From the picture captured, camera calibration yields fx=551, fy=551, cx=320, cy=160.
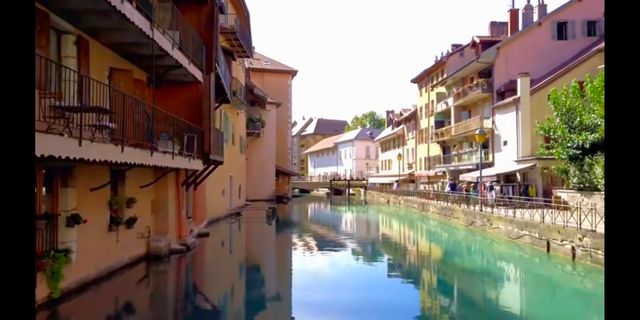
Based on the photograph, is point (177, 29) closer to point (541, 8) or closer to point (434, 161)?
point (541, 8)

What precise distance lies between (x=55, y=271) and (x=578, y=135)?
21.6 meters

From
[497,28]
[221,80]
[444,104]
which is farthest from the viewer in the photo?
[497,28]

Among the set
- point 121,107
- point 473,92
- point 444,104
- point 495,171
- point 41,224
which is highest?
point 444,104

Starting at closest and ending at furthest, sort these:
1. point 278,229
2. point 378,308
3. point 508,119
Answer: point 378,308, point 278,229, point 508,119

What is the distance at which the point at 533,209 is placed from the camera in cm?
2411

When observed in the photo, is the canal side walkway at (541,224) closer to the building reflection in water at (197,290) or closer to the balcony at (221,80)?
the building reflection in water at (197,290)

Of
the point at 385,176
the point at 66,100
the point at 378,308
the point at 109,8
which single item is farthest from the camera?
the point at 385,176

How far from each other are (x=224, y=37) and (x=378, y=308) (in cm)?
1934

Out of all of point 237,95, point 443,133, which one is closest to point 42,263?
point 237,95

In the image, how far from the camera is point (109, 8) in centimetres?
1008

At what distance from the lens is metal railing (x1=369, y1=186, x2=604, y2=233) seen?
1845 centimetres

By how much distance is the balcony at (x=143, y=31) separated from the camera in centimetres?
1021
